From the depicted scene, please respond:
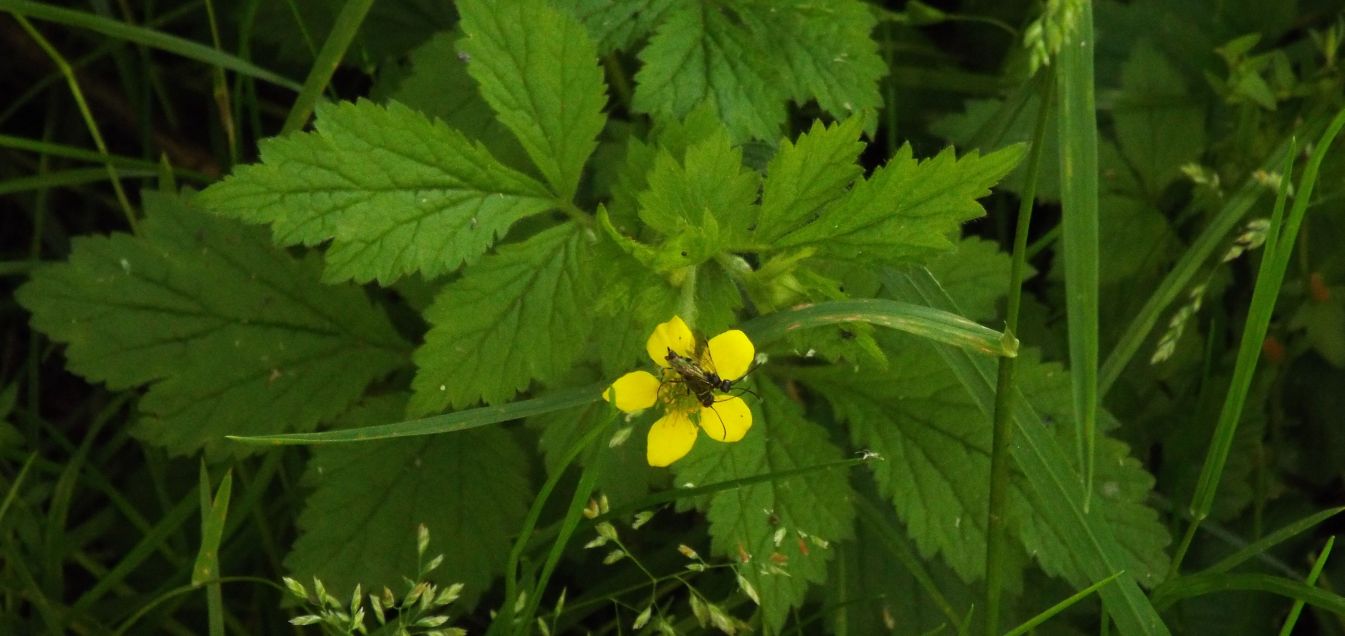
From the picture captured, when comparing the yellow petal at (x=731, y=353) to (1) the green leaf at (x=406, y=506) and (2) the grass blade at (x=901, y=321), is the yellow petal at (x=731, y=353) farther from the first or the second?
(1) the green leaf at (x=406, y=506)

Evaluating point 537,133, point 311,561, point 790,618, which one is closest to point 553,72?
point 537,133

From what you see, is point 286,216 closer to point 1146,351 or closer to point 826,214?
point 826,214

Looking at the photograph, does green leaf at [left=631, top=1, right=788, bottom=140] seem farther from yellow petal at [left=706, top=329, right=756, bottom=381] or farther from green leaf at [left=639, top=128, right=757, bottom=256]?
yellow petal at [left=706, top=329, right=756, bottom=381]

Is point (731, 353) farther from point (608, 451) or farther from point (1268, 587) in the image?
point (1268, 587)

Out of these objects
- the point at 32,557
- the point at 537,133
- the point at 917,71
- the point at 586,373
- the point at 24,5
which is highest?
the point at 24,5

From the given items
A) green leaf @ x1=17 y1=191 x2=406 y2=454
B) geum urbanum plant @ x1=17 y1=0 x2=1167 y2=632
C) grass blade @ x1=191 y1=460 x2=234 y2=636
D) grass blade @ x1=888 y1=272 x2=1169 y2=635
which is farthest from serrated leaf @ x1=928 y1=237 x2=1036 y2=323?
grass blade @ x1=191 y1=460 x2=234 y2=636

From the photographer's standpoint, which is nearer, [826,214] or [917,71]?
[826,214]
